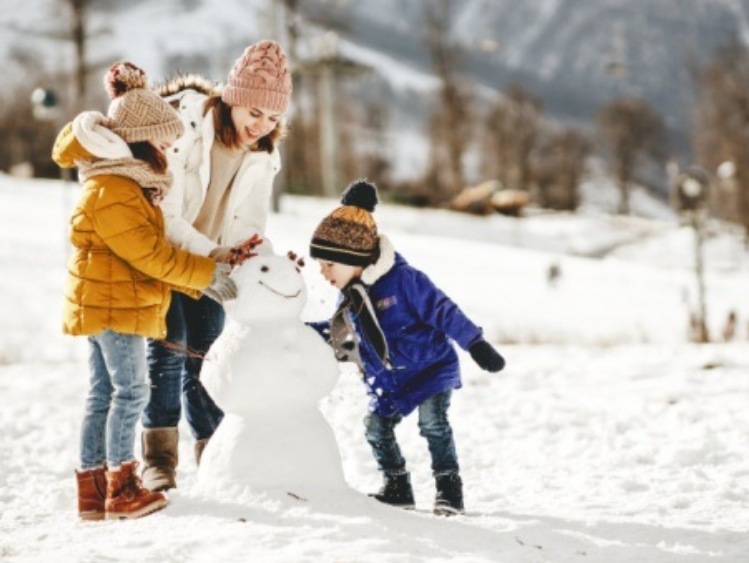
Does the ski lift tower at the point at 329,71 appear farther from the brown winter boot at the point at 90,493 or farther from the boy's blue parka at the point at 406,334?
the brown winter boot at the point at 90,493

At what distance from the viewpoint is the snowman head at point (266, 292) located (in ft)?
10.0

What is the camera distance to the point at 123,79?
3229 mm

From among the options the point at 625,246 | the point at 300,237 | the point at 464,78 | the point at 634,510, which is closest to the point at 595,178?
the point at 464,78

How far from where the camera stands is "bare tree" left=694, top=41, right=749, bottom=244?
109 ft

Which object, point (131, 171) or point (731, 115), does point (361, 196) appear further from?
point (731, 115)

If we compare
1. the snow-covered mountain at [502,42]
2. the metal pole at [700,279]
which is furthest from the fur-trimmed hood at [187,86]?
the snow-covered mountain at [502,42]

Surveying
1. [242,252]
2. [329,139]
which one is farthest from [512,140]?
[242,252]

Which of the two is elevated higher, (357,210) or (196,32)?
(196,32)

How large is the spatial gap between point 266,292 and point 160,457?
2.97ft

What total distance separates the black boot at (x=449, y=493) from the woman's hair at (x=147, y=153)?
152cm

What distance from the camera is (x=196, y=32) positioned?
Answer: 90.9 m

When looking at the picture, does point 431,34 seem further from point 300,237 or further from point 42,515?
point 42,515

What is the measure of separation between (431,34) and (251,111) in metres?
29.7

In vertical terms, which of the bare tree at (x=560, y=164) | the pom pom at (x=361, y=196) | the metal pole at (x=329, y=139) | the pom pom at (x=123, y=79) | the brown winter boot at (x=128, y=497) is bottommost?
the brown winter boot at (x=128, y=497)
